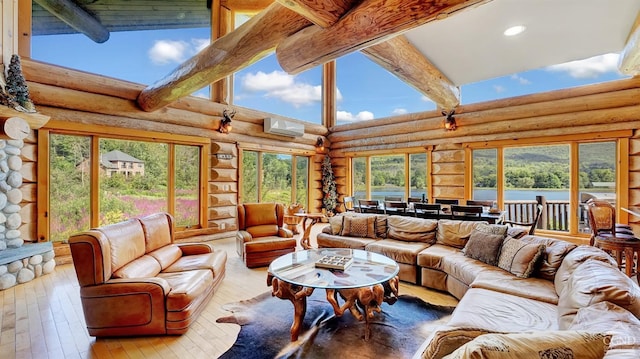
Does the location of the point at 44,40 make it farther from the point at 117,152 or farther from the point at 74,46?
the point at 117,152

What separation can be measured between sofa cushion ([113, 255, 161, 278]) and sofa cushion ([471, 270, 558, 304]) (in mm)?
3192

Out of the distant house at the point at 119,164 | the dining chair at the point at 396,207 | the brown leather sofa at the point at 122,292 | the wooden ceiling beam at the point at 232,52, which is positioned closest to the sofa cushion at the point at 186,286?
the brown leather sofa at the point at 122,292

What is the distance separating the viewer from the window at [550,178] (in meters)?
5.20

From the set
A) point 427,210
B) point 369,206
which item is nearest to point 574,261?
point 427,210

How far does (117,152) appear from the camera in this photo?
5.25 m

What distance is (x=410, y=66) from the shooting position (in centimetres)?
357

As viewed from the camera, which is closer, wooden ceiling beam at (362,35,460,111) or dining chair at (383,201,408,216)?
wooden ceiling beam at (362,35,460,111)

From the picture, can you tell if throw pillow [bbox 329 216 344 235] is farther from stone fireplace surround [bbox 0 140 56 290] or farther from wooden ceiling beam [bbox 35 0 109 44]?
wooden ceiling beam [bbox 35 0 109 44]

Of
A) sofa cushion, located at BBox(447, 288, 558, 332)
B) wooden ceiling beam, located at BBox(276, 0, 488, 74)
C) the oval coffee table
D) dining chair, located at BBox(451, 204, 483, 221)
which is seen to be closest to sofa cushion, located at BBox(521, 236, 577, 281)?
sofa cushion, located at BBox(447, 288, 558, 332)

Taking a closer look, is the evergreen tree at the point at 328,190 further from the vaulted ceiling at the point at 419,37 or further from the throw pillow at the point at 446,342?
the throw pillow at the point at 446,342

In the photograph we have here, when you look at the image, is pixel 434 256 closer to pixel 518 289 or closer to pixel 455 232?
pixel 455 232

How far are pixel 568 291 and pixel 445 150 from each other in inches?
205

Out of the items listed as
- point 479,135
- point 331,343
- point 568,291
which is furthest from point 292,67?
point 479,135

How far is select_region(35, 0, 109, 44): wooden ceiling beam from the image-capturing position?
4773mm
